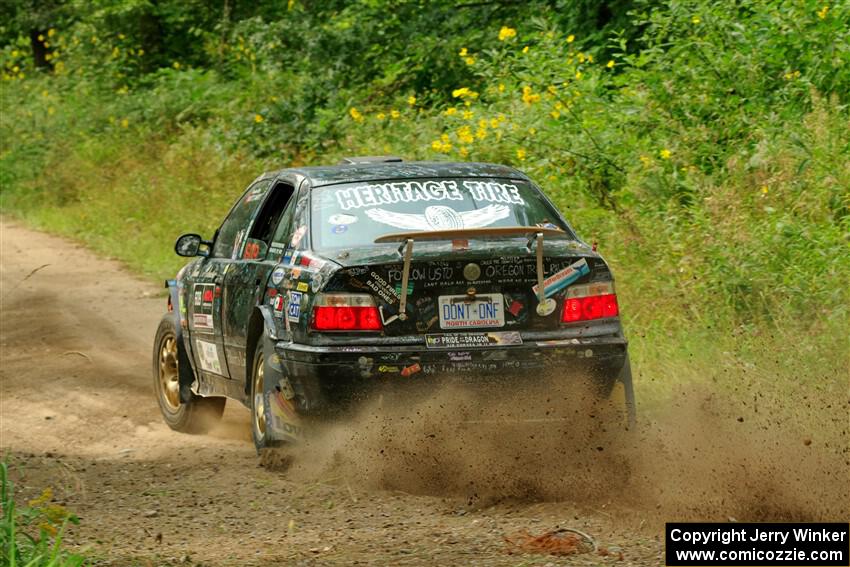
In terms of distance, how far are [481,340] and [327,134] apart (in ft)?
35.1

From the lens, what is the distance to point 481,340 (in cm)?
642

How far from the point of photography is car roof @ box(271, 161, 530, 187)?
292 inches

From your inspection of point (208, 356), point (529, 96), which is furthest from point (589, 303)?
point (529, 96)

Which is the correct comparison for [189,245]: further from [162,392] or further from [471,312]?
[471,312]

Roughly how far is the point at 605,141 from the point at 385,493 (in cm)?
593

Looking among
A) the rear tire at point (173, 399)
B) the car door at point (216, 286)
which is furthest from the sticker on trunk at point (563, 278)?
the rear tire at point (173, 399)

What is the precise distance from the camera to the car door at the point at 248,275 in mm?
7387

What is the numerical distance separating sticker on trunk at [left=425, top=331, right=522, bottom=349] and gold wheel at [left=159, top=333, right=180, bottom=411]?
115 inches

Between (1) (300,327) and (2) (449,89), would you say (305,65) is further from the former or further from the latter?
(1) (300,327)

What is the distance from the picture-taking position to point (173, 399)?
29.3 ft

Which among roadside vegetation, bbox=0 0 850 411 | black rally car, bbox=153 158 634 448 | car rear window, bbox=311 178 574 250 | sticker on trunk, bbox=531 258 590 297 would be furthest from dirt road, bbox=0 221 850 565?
roadside vegetation, bbox=0 0 850 411

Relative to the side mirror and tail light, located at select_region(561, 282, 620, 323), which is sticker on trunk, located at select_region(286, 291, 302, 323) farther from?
the side mirror

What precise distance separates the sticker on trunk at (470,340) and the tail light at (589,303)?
332 mm

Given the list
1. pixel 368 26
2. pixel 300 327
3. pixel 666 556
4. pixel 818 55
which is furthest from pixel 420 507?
pixel 368 26
